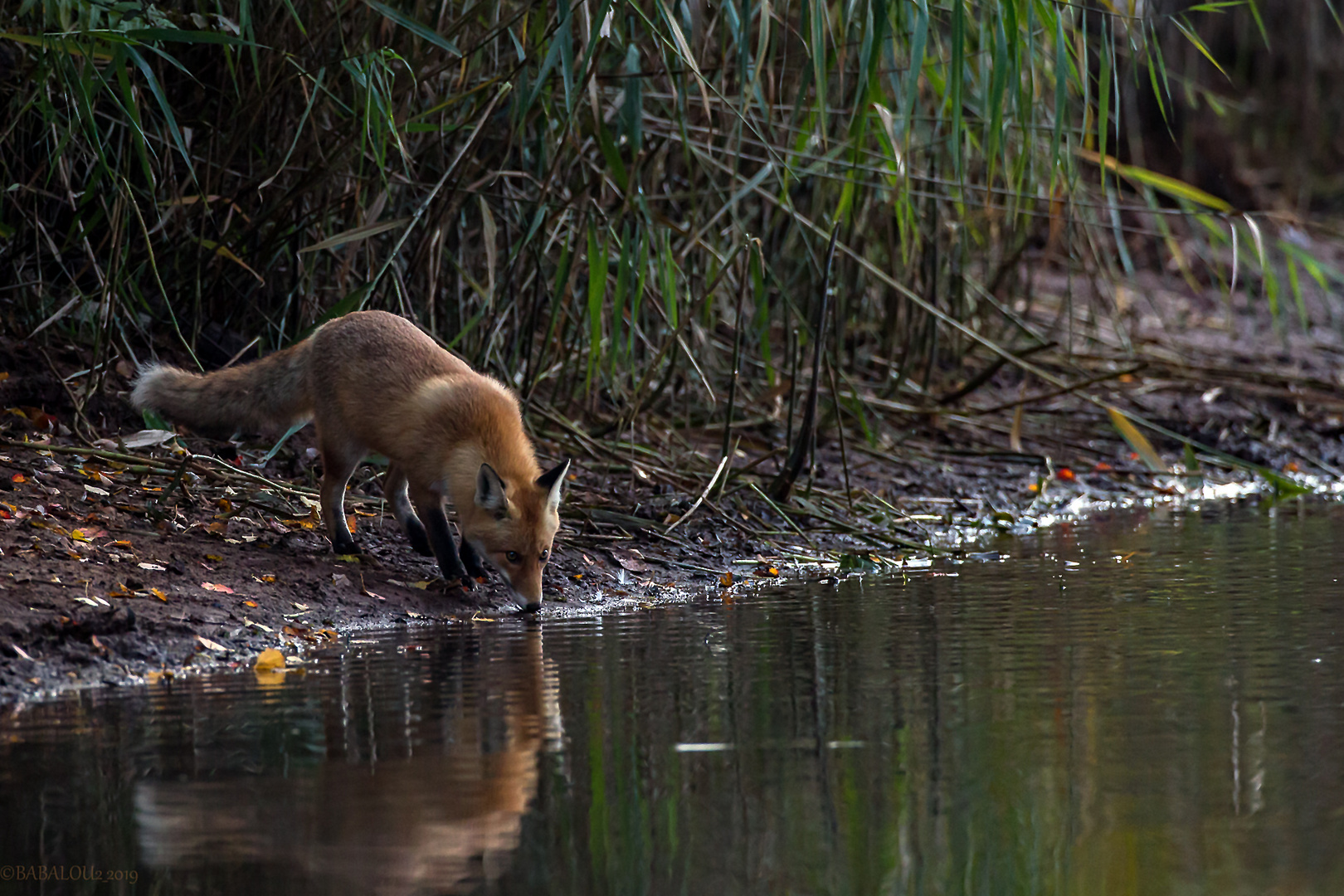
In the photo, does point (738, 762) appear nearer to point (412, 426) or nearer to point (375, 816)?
point (375, 816)

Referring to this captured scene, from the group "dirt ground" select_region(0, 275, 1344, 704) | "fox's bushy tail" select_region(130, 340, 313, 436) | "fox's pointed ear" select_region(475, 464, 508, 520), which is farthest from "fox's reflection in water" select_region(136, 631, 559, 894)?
"fox's bushy tail" select_region(130, 340, 313, 436)

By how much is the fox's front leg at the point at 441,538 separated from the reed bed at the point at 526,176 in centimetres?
118

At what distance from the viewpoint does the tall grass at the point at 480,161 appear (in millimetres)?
6016

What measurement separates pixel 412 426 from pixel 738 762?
9.39 feet

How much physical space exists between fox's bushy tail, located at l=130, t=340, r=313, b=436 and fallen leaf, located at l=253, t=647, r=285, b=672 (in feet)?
5.79

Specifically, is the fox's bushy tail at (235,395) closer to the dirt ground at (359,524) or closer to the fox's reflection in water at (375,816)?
the dirt ground at (359,524)

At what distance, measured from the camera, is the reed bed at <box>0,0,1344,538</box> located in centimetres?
603

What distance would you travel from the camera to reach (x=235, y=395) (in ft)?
20.6

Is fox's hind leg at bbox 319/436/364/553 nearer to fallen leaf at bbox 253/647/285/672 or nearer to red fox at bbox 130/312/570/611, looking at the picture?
red fox at bbox 130/312/570/611

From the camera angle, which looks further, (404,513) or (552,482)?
(404,513)

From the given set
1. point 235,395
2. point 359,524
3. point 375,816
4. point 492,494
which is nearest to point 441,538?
point 492,494

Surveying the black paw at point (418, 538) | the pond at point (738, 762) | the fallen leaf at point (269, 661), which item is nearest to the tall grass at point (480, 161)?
the black paw at point (418, 538)

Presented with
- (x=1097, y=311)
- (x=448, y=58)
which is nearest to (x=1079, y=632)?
(x=448, y=58)

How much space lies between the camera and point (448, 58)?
6781 millimetres
